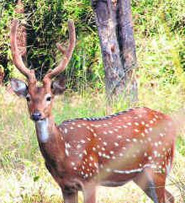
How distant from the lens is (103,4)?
10.8m

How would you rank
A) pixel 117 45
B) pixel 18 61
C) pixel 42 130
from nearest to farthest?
pixel 42 130
pixel 18 61
pixel 117 45

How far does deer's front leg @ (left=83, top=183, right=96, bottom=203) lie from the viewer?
6.87 metres

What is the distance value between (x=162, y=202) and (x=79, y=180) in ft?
2.92

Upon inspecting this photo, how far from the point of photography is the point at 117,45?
11.0 metres

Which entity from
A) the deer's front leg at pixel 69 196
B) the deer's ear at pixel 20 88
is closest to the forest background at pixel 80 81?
the deer's front leg at pixel 69 196

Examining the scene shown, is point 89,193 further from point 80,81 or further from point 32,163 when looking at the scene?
point 80,81

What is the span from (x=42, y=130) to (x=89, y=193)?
0.69 metres

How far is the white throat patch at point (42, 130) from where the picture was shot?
6.82m

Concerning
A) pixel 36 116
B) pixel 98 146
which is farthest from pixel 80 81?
pixel 36 116

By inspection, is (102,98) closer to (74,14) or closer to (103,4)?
(103,4)

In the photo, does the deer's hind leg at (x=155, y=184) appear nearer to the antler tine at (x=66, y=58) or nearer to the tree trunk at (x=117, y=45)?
the antler tine at (x=66, y=58)

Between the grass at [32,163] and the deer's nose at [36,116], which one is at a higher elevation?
the deer's nose at [36,116]

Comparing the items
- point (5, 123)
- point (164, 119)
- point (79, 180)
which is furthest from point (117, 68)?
point (79, 180)

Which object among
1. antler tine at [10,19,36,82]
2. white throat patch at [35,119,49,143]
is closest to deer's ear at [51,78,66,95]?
antler tine at [10,19,36,82]
